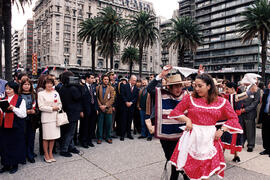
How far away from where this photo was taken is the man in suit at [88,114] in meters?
6.07

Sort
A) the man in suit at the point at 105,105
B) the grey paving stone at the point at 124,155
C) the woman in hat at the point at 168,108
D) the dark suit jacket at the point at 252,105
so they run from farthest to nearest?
the man in suit at the point at 105,105, the dark suit jacket at the point at 252,105, the grey paving stone at the point at 124,155, the woman in hat at the point at 168,108

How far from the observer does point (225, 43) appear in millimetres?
65688

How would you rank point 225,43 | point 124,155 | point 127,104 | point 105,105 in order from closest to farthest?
point 124,155
point 105,105
point 127,104
point 225,43

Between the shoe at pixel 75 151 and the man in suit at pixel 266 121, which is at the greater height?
the man in suit at pixel 266 121

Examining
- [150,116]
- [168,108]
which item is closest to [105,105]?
[150,116]

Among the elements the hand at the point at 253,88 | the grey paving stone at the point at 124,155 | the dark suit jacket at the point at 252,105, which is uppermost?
the hand at the point at 253,88

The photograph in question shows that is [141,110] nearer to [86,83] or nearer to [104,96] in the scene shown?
[104,96]

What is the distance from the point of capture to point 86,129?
6.23 meters

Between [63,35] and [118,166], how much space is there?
63756 mm

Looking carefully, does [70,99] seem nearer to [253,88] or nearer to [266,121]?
[253,88]

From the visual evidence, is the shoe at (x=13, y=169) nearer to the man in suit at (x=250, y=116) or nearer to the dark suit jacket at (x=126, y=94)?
the dark suit jacket at (x=126, y=94)

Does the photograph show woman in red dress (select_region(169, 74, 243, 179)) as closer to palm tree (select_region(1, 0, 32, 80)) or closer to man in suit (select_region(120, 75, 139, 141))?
man in suit (select_region(120, 75, 139, 141))

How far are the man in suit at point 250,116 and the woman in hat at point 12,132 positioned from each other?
5667 millimetres

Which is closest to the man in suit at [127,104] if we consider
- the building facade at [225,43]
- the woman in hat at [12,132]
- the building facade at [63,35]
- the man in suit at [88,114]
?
the man in suit at [88,114]
